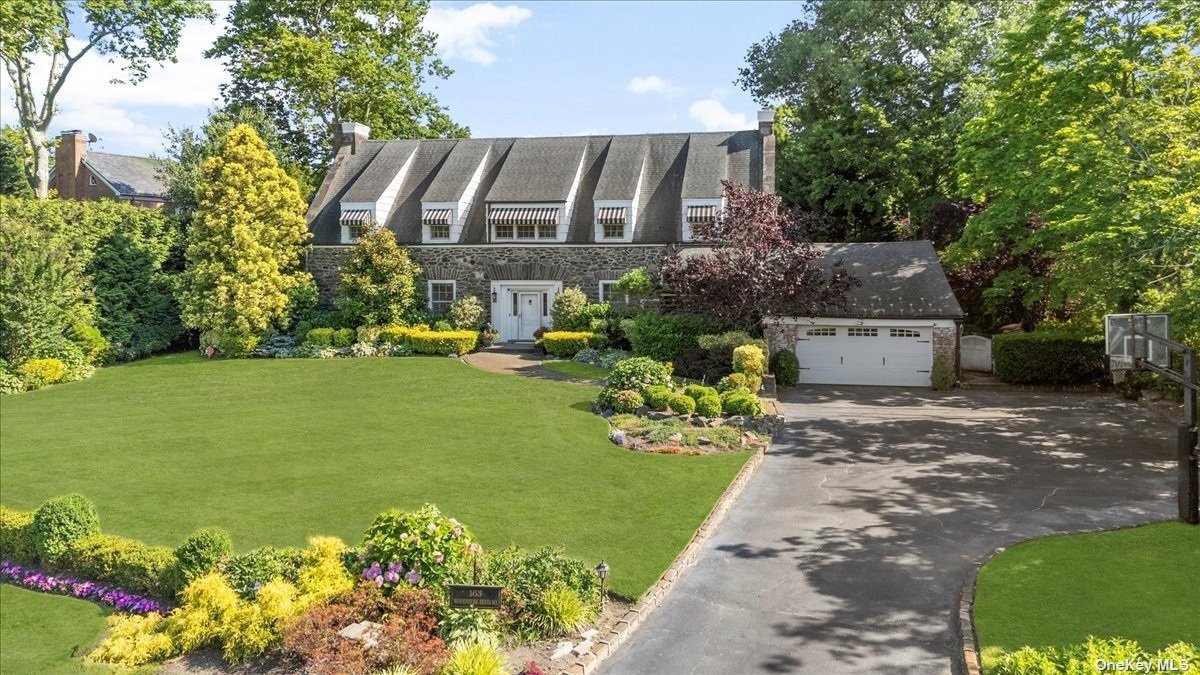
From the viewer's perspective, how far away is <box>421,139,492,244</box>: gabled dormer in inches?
1346

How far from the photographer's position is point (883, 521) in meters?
13.8

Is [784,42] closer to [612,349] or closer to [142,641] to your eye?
[612,349]

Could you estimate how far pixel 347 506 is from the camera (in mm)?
14234

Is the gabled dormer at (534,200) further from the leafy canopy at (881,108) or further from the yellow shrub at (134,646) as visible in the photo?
the yellow shrub at (134,646)

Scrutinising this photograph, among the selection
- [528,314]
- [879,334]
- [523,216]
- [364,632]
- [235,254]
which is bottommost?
[364,632]

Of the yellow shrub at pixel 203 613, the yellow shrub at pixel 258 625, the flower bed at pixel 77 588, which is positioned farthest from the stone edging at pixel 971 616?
the flower bed at pixel 77 588

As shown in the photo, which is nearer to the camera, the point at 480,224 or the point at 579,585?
the point at 579,585

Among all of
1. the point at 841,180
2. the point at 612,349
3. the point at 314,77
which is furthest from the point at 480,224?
the point at 841,180

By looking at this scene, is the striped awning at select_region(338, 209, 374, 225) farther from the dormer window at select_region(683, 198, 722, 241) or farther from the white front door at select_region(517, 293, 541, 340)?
the dormer window at select_region(683, 198, 722, 241)

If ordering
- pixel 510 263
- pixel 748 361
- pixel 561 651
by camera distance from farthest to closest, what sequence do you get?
pixel 510 263 → pixel 748 361 → pixel 561 651

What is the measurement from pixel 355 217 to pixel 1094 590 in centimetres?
3164

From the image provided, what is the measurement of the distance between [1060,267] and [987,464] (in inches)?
424

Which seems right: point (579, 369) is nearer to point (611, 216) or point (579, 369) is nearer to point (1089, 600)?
point (611, 216)

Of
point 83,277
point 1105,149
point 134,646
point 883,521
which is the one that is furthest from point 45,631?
point 1105,149
